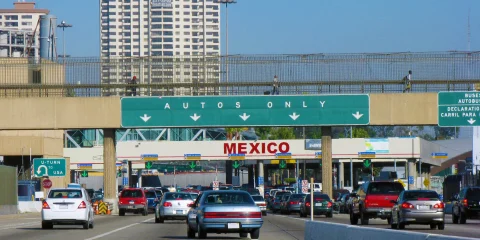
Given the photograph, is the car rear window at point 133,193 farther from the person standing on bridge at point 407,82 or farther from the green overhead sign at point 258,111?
the person standing on bridge at point 407,82

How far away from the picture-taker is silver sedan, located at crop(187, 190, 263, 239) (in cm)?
2673

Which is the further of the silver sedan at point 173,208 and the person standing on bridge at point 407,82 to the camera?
the person standing on bridge at point 407,82

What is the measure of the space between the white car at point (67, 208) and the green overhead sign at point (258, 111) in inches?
760

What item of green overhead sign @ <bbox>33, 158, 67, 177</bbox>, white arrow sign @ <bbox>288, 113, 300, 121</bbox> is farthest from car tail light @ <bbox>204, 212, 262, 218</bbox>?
green overhead sign @ <bbox>33, 158, 67, 177</bbox>

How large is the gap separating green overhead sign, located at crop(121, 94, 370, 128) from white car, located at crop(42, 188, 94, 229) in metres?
19.3

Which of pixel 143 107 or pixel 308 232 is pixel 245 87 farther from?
pixel 308 232

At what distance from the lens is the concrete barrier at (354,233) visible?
13.4 metres

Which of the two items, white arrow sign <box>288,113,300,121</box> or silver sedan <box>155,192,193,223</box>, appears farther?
white arrow sign <box>288,113,300,121</box>

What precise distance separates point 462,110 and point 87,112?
21105mm

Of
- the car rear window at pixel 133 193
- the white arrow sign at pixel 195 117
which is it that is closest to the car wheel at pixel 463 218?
the white arrow sign at pixel 195 117

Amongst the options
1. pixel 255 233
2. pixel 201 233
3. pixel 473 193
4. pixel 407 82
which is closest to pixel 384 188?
pixel 473 193

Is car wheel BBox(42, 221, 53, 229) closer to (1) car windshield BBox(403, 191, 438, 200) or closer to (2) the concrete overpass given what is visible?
(1) car windshield BBox(403, 191, 438, 200)

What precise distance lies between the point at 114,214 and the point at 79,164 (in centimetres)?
4020

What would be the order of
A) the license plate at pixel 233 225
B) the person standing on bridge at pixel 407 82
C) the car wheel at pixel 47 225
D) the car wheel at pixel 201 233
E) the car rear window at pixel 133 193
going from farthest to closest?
the car rear window at pixel 133 193 < the person standing on bridge at pixel 407 82 < the car wheel at pixel 47 225 < the car wheel at pixel 201 233 < the license plate at pixel 233 225
